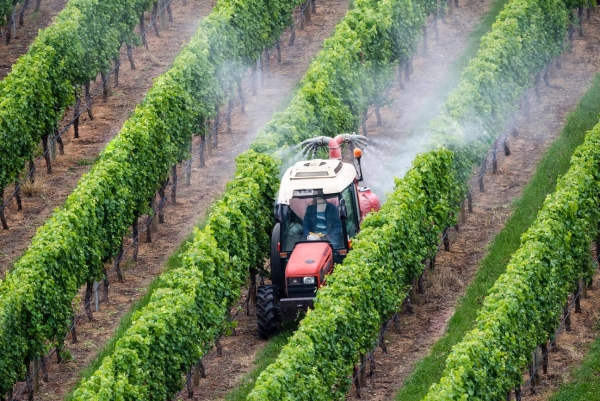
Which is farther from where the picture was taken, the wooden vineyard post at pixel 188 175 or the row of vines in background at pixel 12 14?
the row of vines in background at pixel 12 14

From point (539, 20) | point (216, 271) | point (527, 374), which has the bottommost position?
point (527, 374)

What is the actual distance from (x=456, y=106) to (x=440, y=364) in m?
9.96

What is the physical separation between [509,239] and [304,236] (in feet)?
22.1

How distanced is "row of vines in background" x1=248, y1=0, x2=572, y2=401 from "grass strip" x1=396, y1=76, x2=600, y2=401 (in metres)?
1.38

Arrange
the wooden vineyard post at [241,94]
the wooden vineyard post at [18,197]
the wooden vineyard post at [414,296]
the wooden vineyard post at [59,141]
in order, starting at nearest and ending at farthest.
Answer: the wooden vineyard post at [414,296] → the wooden vineyard post at [18,197] → the wooden vineyard post at [59,141] → the wooden vineyard post at [241,94]

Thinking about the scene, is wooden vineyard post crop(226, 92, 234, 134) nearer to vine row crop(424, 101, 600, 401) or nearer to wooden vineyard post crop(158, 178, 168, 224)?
wooden vineyard post crop(158, 178, 168, 224)

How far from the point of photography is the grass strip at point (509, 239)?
32.8 metres

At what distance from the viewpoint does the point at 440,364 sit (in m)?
32.9

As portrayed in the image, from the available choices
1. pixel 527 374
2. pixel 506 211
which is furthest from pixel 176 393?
pixel 506 211

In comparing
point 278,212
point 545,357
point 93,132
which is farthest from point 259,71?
point 545,357

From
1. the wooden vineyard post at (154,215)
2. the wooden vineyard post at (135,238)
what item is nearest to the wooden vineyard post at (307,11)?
the wooden vineyard post at (154,215)

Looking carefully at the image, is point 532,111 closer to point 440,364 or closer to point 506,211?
point 506,211

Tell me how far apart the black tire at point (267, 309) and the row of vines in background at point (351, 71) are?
550cm

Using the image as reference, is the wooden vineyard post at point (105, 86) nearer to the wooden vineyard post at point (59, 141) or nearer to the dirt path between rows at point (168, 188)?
the dirt path between rows at point (168, 188)
